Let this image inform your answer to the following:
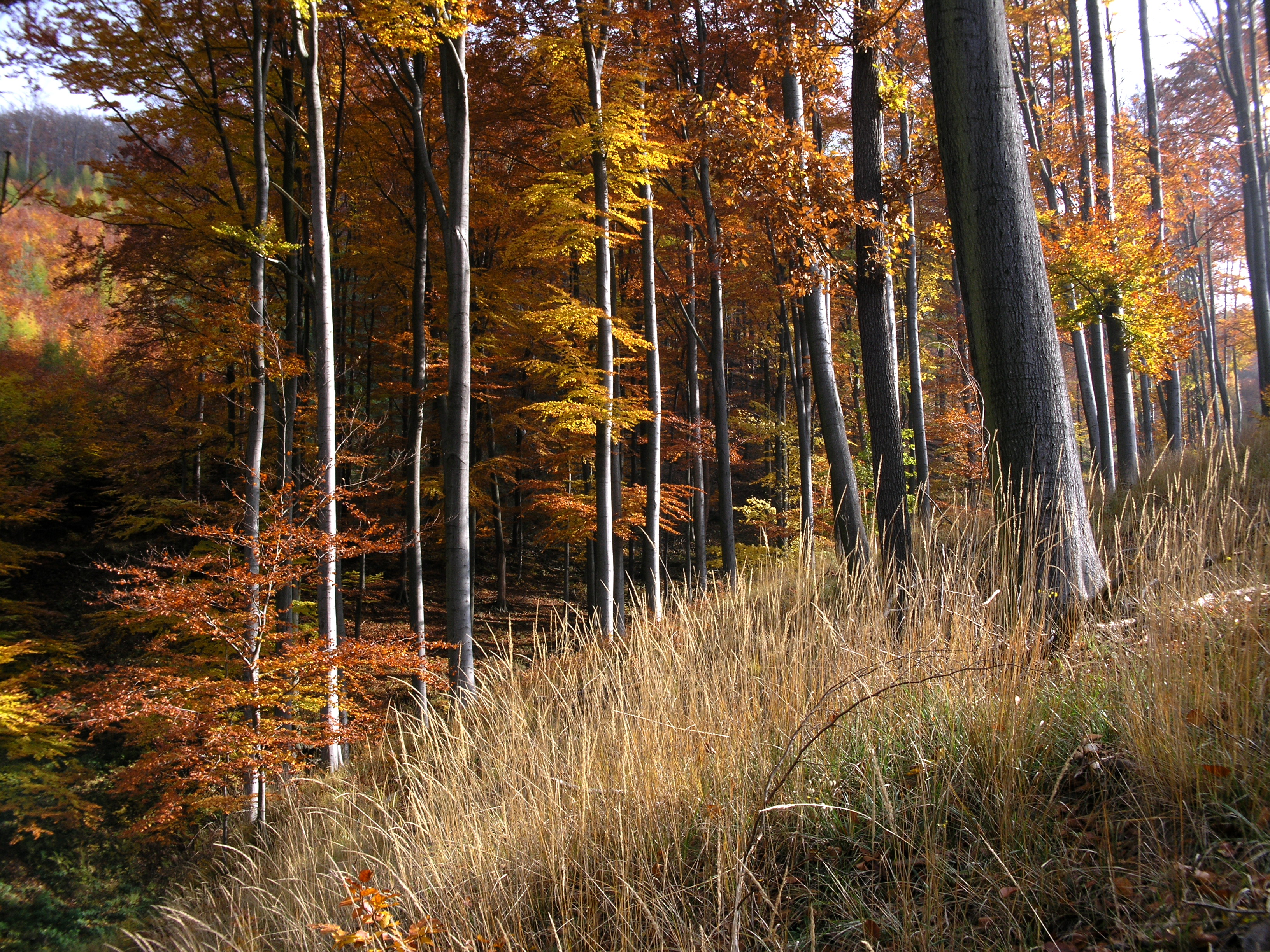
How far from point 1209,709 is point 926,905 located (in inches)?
43.2

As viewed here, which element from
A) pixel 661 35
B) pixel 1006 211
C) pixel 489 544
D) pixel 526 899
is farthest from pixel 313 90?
pixel 489 544

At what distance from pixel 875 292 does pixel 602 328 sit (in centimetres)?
473

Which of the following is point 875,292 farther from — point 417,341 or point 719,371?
point 719,371

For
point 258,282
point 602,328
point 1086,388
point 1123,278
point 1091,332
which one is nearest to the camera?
point 258,282

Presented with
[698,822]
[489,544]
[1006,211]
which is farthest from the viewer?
[489,544]

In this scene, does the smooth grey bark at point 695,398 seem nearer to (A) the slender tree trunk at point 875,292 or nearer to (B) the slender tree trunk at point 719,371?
(B) the slender tree trunk at point 719,371

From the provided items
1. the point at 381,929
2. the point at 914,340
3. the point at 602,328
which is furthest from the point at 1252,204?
the point at 381,929

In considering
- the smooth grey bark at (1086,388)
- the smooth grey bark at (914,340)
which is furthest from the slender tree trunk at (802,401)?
the smooth grey bark at (1086,388)

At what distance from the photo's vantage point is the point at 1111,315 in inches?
447

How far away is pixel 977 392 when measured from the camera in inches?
156

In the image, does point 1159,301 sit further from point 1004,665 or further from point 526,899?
point 526,899

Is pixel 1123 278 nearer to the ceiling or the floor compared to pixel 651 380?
nearer to the ceiling

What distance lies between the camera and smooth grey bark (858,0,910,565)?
6.38 meters

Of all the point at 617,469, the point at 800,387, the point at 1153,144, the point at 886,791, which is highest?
the point at 1153,144
